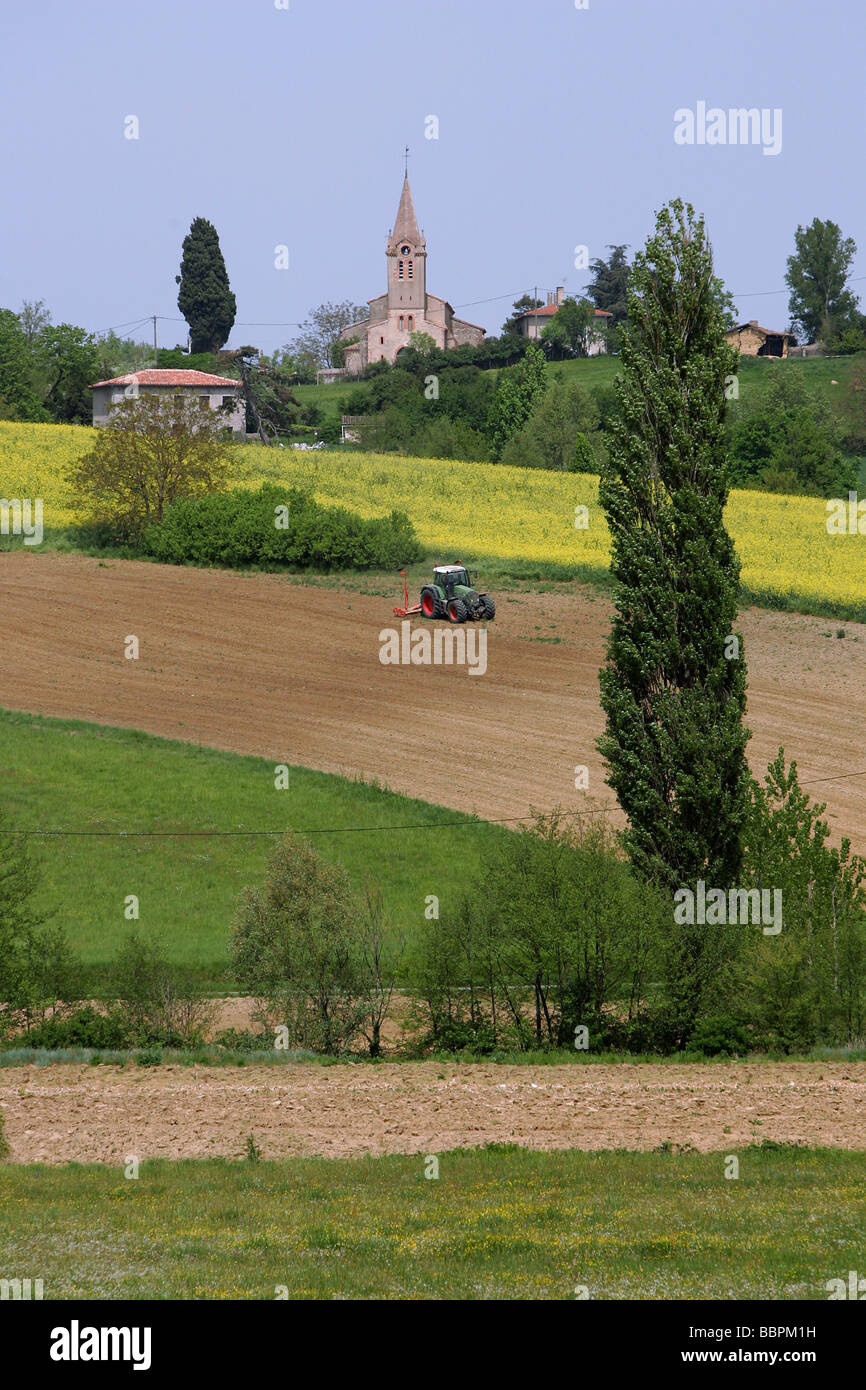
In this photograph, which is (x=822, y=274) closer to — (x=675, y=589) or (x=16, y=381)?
(x=16, y=381)

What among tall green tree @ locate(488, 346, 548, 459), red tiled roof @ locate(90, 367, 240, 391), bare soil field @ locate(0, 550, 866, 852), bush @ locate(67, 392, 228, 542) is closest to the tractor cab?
bare soil field @ locate(0, 550, 866, 852)

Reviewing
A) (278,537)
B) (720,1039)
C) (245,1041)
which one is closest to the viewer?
(720,1039)

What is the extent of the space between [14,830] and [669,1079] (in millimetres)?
20498

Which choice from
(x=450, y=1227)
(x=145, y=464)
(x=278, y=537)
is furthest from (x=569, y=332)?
(x=450, y=1227)

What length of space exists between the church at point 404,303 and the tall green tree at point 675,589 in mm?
160333

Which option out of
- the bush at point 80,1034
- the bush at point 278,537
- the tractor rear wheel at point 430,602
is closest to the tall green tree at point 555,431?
the bush at point 278,537

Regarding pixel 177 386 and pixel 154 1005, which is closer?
pixel 154 1005

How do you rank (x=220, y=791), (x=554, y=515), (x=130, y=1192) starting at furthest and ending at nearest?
(x=554, y=515), (x=220, y=791), (x=130, y=1192)

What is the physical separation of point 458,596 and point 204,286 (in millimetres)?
134549

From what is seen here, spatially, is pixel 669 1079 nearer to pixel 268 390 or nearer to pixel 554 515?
pixel 554 515

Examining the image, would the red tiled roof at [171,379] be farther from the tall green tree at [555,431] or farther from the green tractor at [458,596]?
the green tractor at [458,596]

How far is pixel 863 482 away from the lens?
122m

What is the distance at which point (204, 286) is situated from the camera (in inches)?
6978
